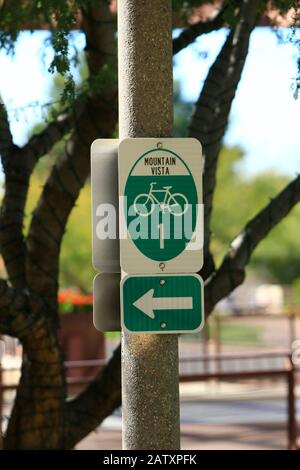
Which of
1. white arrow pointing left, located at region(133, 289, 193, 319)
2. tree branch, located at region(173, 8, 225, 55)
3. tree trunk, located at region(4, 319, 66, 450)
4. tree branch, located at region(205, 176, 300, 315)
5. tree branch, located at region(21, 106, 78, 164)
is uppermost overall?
tree branch, located at region(173, 8, 225, 55)

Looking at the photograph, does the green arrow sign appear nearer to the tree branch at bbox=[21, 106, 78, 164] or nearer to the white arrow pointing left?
the white arrow pointing left

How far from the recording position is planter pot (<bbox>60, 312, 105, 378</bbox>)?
18750 millimetres

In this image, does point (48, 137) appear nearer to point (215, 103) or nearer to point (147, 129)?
point (215, 103)

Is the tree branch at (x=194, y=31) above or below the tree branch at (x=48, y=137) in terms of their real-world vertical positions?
above

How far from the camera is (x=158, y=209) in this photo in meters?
4.50

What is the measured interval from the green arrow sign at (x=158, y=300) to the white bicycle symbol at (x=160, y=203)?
26 cm

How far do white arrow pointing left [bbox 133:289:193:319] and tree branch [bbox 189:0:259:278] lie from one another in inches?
152

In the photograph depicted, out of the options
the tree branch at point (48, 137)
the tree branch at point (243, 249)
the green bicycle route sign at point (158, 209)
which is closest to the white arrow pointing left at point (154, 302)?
the green bicycle route sign at point (158, 209)

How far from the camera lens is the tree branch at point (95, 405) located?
848 centimetres

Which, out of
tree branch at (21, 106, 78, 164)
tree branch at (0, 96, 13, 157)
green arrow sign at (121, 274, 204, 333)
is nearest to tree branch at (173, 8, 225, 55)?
tree branch at (21, 106, 78, 164)

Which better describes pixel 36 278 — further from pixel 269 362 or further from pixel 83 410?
pixel 269 362

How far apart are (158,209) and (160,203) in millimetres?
27

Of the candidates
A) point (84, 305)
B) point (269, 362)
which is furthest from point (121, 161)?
point (269, 362)

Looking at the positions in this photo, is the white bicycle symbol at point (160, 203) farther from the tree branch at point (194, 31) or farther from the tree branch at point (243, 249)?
the tree branch at point (194, 31)
